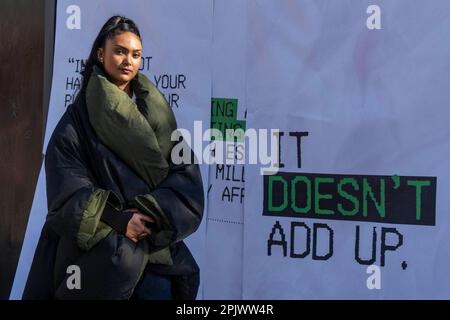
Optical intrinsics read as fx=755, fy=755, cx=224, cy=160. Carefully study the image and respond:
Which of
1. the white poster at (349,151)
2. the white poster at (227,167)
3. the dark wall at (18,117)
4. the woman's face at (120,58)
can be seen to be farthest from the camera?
the dark wall at (18,117)

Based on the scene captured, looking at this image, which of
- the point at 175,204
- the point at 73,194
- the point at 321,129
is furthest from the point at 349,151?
the point at 73,194

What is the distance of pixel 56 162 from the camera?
3.22m

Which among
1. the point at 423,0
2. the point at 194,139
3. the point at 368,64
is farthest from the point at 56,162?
the point at 423,0

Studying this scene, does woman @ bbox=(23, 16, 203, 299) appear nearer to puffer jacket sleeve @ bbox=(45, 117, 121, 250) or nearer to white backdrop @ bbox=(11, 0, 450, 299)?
puffer jacket sleeve @ bbox=(45, 117, 121, 250)

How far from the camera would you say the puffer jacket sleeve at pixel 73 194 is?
316 cm

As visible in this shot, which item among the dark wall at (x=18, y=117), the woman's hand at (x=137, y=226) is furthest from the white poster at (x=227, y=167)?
the dark wall at (x=18, y=117)

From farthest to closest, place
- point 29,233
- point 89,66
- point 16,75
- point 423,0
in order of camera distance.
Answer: point 16,75
point 29,233
point 89,66
point 423,0

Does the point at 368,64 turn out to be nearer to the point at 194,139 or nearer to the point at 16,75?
the point at 194,139

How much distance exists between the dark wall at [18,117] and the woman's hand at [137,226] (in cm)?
101

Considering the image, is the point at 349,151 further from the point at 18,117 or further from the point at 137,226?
the point at 18,117

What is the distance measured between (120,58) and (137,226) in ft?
2.43

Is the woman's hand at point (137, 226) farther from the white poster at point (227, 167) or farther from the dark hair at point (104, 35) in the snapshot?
the dark hair at point (104, 35)

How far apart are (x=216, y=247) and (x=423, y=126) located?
1079mm

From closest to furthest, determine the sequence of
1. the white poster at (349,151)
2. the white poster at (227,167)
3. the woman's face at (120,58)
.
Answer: the white poster at (349,151) → the woman's face at (120,58) → the white poster at (227,167)
